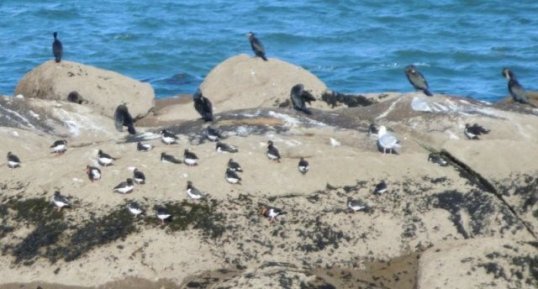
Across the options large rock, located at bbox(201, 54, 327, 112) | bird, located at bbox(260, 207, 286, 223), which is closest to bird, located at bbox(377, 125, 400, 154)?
bird, located at bbox(260, 207, 286, 223)

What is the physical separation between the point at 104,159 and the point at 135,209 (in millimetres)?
1314

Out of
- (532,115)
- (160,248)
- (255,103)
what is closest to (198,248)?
(160,248)

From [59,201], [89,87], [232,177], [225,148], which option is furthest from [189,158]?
[89,87]

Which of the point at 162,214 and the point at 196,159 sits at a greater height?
the point at 196,159

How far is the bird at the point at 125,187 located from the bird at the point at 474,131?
4919 mm

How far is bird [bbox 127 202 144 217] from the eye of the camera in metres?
16.2

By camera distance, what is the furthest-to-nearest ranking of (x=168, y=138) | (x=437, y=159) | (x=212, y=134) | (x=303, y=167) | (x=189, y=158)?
(x=212, y=134)
(x=168, y=138)
(x=437, y=159)
(x=189, y=158)
(x=303, y=167)

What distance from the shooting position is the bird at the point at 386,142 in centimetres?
1800

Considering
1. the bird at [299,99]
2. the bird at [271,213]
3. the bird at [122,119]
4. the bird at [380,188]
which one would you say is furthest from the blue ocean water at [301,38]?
the bird at [271,213]

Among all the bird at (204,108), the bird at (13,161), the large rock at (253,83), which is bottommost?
the large rock at (253,83)

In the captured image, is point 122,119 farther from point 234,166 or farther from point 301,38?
point 301,38

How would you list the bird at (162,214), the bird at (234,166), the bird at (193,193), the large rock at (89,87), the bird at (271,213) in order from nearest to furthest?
the bird at (162,214), the bird at (271,213), the bird at (193,193), the bird at (234,166), the large rock at (89,87)

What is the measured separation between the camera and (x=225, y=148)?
17750 mm

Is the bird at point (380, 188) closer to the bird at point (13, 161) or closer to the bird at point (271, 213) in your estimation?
the bird at point (271, 213)
